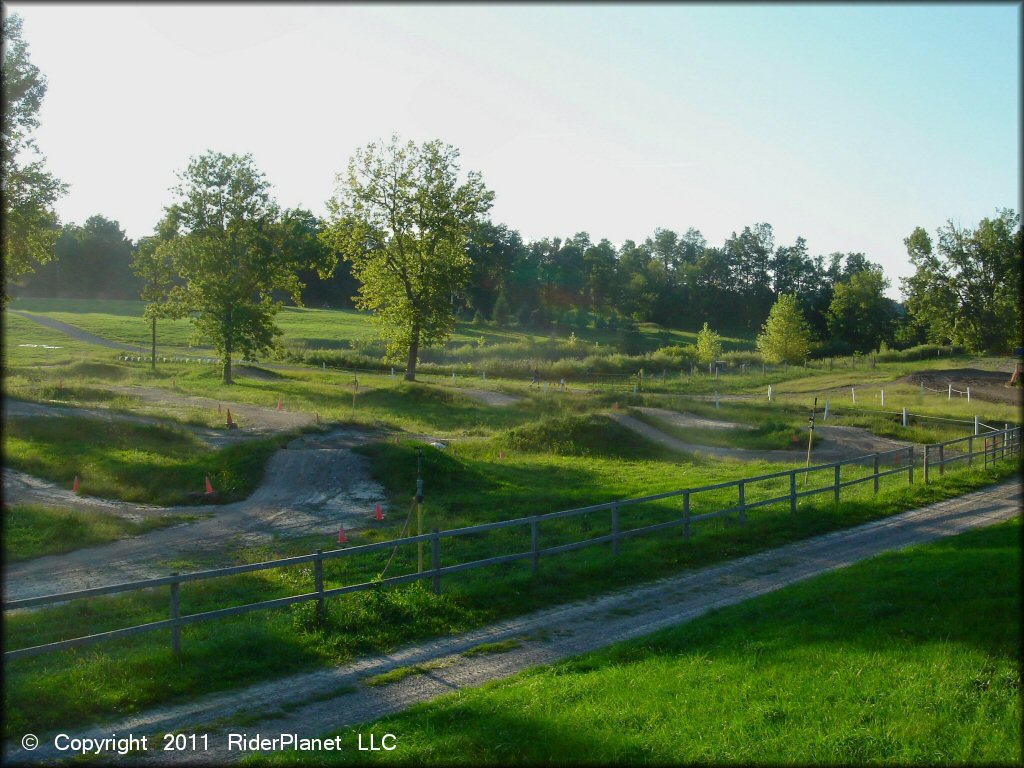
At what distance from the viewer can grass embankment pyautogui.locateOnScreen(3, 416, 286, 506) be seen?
21391 millimetres

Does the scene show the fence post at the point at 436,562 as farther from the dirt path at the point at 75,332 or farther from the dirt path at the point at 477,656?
the dirt path at the point at 75,332

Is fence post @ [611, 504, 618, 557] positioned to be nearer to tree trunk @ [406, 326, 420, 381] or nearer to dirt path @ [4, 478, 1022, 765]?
dirt path @ [4, 478, 1022, 765]

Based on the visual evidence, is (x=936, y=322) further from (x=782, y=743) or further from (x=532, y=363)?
(x=782, y=743)

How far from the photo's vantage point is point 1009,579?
10.3 meters

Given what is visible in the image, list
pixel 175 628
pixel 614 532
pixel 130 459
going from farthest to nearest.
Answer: pixel 130 459 < pixel 614 532 < pixel 175 628

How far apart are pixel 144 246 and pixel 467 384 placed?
20.2 metres

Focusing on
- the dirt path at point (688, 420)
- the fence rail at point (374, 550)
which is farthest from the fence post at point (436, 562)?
the dirt path at point (688, 420)

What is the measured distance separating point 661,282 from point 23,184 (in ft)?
191

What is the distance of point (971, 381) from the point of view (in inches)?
1964

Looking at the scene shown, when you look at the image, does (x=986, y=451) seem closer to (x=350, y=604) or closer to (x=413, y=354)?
(x=350, y=604)

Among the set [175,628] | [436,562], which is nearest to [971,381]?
[436,562]

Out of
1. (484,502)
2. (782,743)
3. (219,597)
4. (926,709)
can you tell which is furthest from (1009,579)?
(484,502)

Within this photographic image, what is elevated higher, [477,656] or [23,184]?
[23,184]

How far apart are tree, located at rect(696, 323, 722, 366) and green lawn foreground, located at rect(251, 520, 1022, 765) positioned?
50.0 metres
